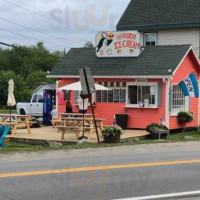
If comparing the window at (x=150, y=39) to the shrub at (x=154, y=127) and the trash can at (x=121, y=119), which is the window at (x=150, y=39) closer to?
the trash can at (x=121, y=119)

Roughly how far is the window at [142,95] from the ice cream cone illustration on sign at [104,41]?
2725 millimetres

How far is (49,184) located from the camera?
918 centimetres

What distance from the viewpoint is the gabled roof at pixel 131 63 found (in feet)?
77.6

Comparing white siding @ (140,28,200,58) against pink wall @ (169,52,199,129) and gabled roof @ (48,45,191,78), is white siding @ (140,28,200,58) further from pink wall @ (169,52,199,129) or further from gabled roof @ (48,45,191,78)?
gabled roof @ (48,45,191,78)

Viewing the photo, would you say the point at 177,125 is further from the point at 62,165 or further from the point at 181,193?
the point at 181,193

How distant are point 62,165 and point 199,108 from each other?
54.5 feet

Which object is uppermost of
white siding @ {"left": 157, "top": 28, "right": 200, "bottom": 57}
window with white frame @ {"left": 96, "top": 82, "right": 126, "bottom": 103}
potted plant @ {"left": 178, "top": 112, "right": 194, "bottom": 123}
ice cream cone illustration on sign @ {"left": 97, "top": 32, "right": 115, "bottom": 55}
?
white siding @ {"left": 157, "top": 28, "right": 200, "bottom": 57}

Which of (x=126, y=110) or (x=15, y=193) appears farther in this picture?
(x=126, y=110)

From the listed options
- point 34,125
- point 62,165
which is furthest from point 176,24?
point 62,165

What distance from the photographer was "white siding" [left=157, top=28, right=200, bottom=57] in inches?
1204

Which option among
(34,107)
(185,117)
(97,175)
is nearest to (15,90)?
(34,107)

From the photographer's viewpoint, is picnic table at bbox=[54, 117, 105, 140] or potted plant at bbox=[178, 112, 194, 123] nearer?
picnic table at bbox=[54, 117, 105, 140]

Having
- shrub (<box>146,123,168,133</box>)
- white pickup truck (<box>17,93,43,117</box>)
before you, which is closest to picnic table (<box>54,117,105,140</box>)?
shrub (<box>146,123,168,133</box>)

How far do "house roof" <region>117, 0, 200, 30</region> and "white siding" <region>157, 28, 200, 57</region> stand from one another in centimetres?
44
